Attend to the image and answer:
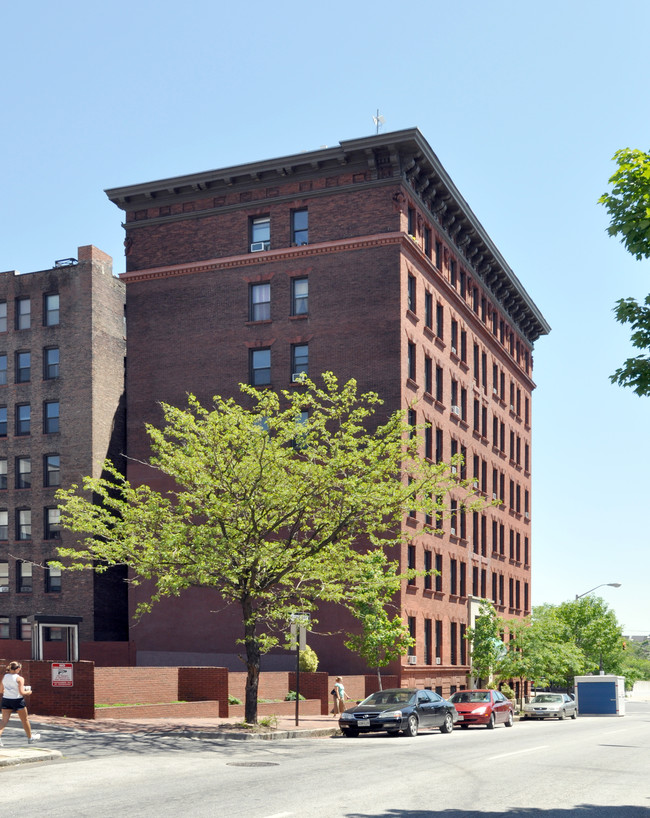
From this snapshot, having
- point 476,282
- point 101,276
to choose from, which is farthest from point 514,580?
point 101,276

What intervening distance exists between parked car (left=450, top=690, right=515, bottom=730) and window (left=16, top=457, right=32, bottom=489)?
27.3m

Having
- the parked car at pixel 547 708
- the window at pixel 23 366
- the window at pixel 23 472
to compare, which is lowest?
the parked car at pixel 547 708

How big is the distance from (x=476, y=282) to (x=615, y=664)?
53.6 metres

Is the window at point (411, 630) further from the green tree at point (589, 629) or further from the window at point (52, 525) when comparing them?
the green tree at point (589, 629)

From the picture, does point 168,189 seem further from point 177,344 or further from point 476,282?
point 476,282

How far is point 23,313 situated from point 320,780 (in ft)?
152

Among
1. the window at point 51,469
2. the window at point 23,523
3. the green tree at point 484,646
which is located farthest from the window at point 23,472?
the green tree at point 484,646

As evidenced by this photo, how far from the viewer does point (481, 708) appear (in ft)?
130

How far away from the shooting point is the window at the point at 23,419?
57.7 m

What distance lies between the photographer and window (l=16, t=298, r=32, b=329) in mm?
58469

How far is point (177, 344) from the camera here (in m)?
52.3

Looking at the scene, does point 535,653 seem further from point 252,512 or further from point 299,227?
point 252,512

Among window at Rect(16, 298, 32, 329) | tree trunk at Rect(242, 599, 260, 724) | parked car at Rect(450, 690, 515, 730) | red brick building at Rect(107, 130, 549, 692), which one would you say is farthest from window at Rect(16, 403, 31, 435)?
tree trunk at Rect(242, 599, 260, 724)

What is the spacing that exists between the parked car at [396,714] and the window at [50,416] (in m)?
30.1
